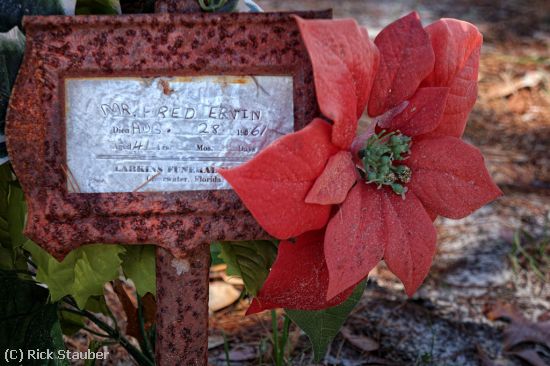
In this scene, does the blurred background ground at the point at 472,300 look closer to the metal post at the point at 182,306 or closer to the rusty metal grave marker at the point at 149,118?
the metal post at the point at 182,306

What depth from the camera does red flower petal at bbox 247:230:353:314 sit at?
0.83 m

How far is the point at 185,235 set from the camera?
33.1 inches

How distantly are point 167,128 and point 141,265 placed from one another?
22cm

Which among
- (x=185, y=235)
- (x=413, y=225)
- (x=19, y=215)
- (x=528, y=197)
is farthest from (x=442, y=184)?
(x=528, y=197)

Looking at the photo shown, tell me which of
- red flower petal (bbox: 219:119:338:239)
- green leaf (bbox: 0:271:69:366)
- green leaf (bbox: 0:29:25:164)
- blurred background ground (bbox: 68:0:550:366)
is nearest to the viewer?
red flower petal (bbox: 219:119:338:239)

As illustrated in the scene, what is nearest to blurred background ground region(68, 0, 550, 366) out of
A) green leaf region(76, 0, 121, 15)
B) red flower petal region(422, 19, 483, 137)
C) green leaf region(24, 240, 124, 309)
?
green leaf region(24, 240, 124, 309)

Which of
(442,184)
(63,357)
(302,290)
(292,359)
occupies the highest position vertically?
(442,184)

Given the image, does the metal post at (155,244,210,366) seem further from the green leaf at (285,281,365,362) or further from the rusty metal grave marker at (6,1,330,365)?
the green leaf at (285,281,365,362)

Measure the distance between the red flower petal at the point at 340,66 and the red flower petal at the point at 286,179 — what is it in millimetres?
23

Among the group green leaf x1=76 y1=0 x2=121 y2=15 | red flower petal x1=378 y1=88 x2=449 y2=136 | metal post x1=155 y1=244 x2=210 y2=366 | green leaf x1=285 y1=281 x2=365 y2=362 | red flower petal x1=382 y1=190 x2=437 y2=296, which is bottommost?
green leaf x1=285 y1=281 x2=365 y2=362

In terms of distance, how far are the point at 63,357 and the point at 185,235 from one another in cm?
24

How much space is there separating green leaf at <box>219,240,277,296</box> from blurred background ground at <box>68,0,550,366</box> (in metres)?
0.32

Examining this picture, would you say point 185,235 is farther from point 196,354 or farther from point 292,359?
point 292,359

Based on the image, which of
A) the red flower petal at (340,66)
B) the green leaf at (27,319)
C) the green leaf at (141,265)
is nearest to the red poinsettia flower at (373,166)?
the red flower petal at (340,66)
